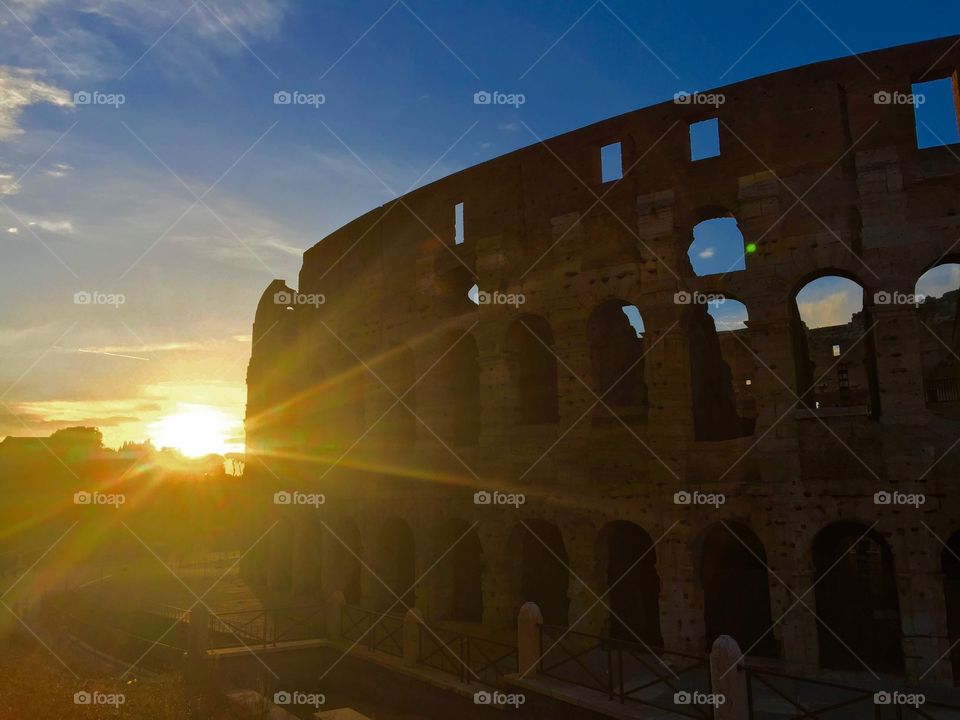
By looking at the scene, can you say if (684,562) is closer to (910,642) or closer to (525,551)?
(910,642)

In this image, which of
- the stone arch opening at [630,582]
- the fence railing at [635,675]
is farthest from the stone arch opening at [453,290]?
the fence railing at [635,675]

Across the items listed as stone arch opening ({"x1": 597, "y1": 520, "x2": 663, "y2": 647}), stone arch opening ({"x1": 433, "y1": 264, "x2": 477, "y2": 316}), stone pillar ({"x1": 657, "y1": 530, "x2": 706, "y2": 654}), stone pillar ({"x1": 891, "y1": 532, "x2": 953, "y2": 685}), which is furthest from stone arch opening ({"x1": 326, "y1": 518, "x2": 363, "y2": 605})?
stone pillar ({"x1": 891, "y1": 532, "x2": 953, "y2": 685})

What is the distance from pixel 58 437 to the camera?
5550cm

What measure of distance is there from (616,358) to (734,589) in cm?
613

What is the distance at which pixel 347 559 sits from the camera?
72.7 ft

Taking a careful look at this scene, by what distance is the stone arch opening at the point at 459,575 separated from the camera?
18547 millimetres

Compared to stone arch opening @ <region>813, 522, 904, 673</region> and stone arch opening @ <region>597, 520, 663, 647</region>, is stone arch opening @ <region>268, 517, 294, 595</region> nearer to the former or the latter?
stone arch opening @ <region>597, 520, 663, 647</region>

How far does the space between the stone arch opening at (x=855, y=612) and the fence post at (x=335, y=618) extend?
10293mm

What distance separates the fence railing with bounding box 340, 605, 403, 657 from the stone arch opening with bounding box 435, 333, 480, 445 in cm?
475

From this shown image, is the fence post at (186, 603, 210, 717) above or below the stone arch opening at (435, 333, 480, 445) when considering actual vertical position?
below

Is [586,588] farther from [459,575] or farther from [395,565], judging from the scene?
[395,565]

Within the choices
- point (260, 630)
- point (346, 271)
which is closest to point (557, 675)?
point (260, 630)

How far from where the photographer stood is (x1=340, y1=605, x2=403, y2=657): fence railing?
1565 centimetres

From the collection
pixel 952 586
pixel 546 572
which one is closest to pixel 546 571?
pixel 546 572
